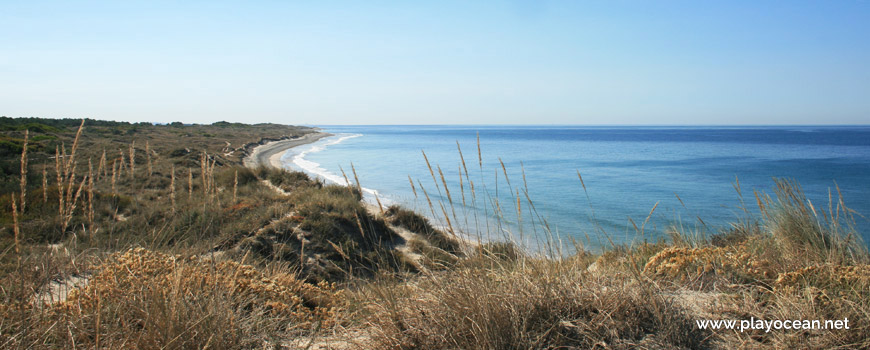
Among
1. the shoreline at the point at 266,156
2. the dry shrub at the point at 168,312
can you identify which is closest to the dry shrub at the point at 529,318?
the dry shrub at the point at 168,312

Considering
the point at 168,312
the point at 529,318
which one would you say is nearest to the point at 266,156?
the point at 168,312

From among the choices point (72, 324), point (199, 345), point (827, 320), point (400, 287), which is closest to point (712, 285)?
point (827, 320)

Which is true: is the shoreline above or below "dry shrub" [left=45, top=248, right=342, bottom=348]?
below

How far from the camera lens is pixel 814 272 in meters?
3.04

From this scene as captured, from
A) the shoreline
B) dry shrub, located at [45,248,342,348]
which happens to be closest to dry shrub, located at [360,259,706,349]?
dry shrub, located at [45,248,342,348]

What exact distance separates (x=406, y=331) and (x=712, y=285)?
2.42 m

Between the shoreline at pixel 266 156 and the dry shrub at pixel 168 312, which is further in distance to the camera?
the shoreline at pixel 266 156

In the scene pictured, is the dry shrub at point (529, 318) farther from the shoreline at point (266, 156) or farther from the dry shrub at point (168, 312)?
the shoreline at point (266, 156)

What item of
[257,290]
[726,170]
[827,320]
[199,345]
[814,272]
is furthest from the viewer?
[726,170]

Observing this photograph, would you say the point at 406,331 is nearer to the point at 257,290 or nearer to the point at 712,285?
the point at 257,290

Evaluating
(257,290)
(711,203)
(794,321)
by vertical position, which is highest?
(794,321)

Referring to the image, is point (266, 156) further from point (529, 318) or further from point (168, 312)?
point (529, 318)

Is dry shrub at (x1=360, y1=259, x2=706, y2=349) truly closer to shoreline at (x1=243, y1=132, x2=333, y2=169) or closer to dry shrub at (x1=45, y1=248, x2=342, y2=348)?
dry shrub at (x1=45, y1=248, x2=342, y2=348)

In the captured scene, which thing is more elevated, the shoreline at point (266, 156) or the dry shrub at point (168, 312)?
the dry shrub at point (168, 312)
